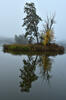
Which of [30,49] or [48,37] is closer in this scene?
[30,49]

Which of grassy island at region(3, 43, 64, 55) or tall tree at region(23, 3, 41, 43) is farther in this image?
tall tree at region(23, 3, 41, 43)

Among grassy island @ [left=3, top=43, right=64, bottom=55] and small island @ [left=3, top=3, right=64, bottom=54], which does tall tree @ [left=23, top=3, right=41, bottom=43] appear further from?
grassy island @ [left=3, top=43, right=64, bottom=55]

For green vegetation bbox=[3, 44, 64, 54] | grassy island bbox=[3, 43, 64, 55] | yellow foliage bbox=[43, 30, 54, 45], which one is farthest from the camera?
yellow foliage bbox=[43, 30, 54, 45]

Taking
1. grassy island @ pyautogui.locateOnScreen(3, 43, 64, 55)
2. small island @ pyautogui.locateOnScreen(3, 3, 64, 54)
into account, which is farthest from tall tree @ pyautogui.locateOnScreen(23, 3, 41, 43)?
grassy island @ pyautogui.locateOnScreen(3, 43, 64, 55)

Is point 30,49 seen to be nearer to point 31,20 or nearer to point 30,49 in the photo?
point 30,49

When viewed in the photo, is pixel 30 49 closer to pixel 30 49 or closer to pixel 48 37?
pixel 30 49

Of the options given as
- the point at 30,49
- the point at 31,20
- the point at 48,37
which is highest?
the point at 31,20

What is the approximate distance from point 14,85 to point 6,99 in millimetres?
1888

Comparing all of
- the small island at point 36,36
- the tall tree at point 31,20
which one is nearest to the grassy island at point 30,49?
the small island at point 36,36

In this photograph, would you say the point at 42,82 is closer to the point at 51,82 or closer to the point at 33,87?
the point at 51,82

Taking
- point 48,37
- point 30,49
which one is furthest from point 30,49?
point 48,37

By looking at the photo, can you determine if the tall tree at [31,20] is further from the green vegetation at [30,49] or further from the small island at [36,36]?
the green vegetation at [30,49]

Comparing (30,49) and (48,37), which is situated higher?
(48,37)

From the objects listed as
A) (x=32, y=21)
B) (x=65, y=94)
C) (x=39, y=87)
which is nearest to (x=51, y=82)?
(x=39, y=87)
